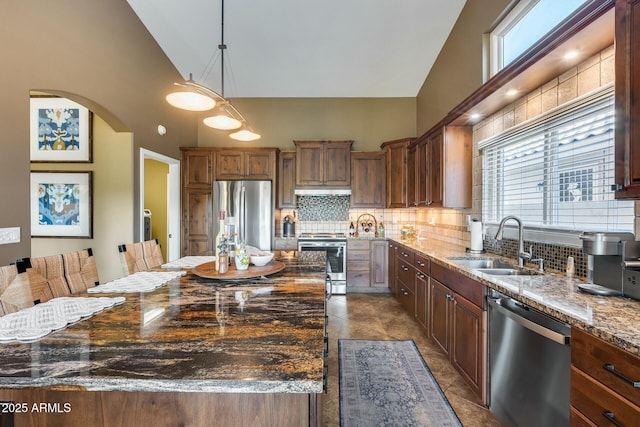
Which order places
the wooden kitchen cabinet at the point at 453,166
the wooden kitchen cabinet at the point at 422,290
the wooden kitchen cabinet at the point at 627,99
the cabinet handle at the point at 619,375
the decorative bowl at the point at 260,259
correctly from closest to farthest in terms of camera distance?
1. the cabinet handle at the point at 619,375
2. the wooden kitchen cabinet at the point at 627,99
3. the decorative bowl at the point at 260,259
4. the wooden kitchen cabinet at the point at 422,290
5. the wooden kitchen cabinet at the point at 453,166

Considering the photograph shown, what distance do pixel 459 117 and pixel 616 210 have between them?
5.22ft

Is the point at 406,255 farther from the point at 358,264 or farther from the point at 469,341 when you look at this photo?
the point at 469,341

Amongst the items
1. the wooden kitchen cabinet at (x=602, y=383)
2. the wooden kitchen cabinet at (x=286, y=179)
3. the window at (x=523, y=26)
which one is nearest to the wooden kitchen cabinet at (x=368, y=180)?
the wooden kitchen cabinet at (x=286, y=179)

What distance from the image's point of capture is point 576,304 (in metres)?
1.32

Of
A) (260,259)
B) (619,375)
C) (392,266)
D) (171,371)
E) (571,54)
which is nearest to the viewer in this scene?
(171,371)

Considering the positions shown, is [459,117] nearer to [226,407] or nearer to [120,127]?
Answer: [226,407]

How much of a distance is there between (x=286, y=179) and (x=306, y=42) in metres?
2.02

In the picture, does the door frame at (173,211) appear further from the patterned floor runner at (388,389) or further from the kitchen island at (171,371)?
the kitchen island at (171,371)

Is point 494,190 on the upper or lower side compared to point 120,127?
lower

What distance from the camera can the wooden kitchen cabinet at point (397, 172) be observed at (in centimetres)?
444

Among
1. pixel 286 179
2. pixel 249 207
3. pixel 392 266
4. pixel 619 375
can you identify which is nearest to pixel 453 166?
pixel 392 266

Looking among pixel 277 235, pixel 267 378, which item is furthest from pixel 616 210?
pixel 277 235

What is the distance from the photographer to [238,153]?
15.3 feet

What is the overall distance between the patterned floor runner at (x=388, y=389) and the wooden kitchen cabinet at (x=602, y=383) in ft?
2.99
